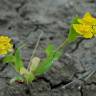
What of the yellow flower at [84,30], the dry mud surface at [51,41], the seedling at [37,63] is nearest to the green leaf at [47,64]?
the seedling at [37,63]

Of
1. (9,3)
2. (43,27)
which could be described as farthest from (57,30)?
(9,3)

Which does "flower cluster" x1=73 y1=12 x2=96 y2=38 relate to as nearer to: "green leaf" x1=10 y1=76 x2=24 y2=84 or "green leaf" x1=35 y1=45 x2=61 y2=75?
"green leaf" x1=35 y1=45 x2=61 y2=75

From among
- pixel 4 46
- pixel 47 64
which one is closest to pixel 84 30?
pixel 47 64

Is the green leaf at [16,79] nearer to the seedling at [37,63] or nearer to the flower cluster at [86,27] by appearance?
the seedling at [37,63]

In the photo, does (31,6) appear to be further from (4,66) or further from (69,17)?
(4,66)

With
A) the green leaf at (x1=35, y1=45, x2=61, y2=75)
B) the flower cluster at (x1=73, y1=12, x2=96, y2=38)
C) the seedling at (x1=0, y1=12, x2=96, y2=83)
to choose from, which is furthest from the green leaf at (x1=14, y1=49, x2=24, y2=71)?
the flower cluster at (x1=73, y1=12, x2=96, y2=38)

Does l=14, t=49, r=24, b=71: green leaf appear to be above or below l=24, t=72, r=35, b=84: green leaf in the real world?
above

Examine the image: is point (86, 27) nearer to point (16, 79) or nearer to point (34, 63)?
point (34, 63)
